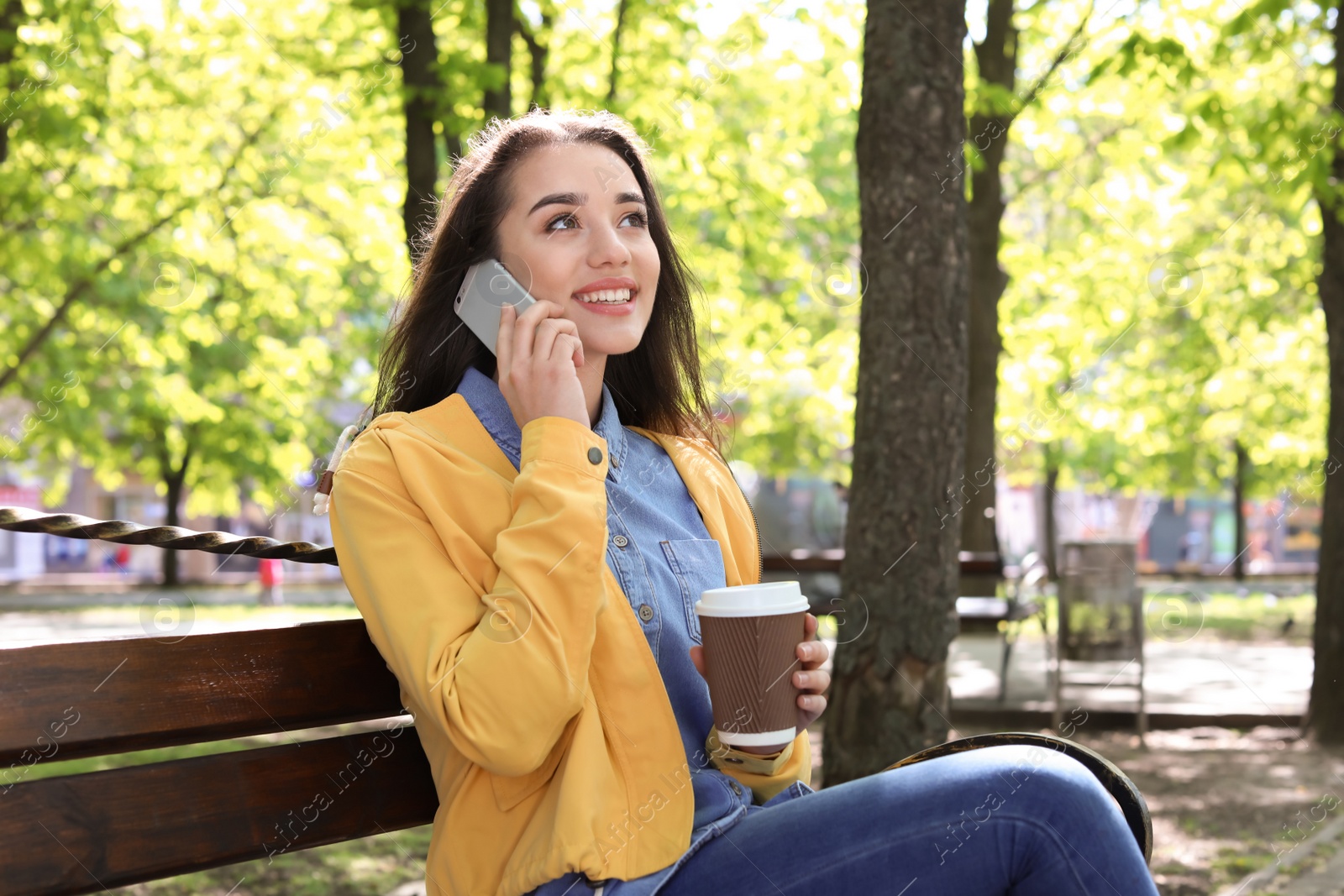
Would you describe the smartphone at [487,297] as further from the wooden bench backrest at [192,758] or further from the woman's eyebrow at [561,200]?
the wooden bench backrest at [192,758]

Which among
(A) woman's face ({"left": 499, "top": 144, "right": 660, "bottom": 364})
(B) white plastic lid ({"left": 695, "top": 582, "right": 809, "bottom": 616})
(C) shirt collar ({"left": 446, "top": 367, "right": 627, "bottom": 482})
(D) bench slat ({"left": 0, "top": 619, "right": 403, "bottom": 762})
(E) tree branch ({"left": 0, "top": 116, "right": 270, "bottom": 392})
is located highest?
(E) tree branch ({"left": 0, "top": 116, "right": 270, "bottom": 392})

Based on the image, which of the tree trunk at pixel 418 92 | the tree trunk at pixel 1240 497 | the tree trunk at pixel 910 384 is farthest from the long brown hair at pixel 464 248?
the tree trunk at pixel 1240 497

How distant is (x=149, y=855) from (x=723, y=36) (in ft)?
31.8

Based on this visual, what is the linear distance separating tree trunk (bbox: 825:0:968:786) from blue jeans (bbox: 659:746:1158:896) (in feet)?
6.86

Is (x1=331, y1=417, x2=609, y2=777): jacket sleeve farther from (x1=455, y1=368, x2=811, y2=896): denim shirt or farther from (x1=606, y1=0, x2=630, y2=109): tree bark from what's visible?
(x1=606, y1=0, x2=630, y2=109): tree bark

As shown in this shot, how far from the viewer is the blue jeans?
5.87 feet

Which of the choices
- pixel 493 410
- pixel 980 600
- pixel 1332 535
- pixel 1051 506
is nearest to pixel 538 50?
pixel 980 600

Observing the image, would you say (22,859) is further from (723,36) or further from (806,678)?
(723,36)

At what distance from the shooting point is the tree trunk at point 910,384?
3.95 m

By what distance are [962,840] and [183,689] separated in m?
1.22

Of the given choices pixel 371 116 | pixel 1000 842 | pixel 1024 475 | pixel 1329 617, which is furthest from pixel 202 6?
pixel 1024 475

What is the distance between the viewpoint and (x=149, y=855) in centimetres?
183

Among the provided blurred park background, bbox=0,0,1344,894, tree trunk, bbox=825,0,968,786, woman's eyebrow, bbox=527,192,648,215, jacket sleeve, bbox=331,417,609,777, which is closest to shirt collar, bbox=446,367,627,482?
jacket sleeve, bbox=331,417,609,777

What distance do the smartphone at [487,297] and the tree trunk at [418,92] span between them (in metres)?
4.75
